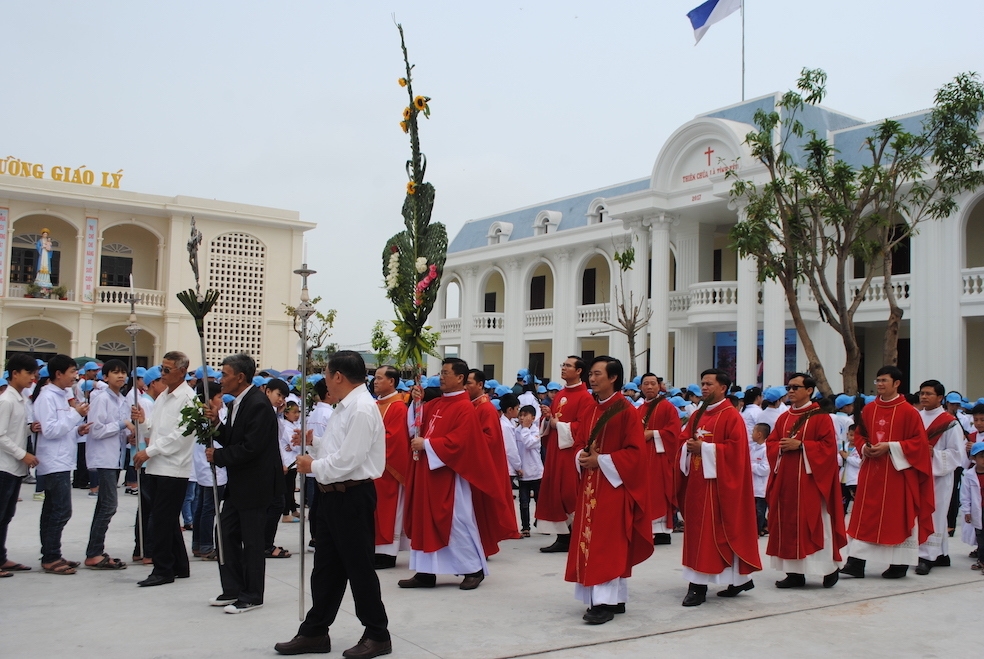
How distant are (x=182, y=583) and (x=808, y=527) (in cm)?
509

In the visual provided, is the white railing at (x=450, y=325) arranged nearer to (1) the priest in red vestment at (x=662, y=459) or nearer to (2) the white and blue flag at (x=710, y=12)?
(2) the white and blue flag at (x=710, y=12)

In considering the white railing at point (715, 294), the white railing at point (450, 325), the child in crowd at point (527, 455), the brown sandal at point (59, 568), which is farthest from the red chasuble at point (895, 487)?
the white railing at point (450, 325)

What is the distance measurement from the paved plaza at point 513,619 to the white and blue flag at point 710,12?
1751 cm

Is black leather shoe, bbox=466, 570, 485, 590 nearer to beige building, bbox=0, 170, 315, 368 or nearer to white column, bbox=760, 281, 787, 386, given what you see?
white column, bbox=760, 281, 787, 386

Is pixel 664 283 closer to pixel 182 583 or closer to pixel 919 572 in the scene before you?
pixel 919 572

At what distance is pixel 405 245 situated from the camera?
7.87 m

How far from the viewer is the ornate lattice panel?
3177 cm

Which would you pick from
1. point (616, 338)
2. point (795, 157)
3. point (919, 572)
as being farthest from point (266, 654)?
point (616, 338)

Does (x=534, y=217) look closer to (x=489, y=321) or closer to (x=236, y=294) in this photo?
(x=489, y=321)

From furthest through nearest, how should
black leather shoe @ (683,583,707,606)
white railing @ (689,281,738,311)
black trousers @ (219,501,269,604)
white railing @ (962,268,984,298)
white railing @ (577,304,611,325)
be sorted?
white railing @ (577,304,611,325), white railing @ (689,281,738,311), white railing @ (962,268,984,298), black leather shoe @ (683,583,707,606), black trousers @ (219,501,269,604)

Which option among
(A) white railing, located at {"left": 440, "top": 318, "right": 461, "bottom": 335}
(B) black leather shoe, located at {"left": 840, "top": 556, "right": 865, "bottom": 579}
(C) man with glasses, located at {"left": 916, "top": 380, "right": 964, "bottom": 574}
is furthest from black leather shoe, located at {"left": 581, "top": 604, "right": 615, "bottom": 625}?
(A) white railing, located at {"left": 440, "top": 318, "right": 461, "bottom": 335}

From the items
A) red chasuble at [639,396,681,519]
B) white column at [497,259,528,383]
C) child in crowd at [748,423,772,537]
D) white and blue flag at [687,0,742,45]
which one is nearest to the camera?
red chasuble at [639,396,681,519]

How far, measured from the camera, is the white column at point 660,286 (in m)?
22.8

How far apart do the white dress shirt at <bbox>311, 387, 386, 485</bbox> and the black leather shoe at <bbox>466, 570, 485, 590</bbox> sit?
2.30m
